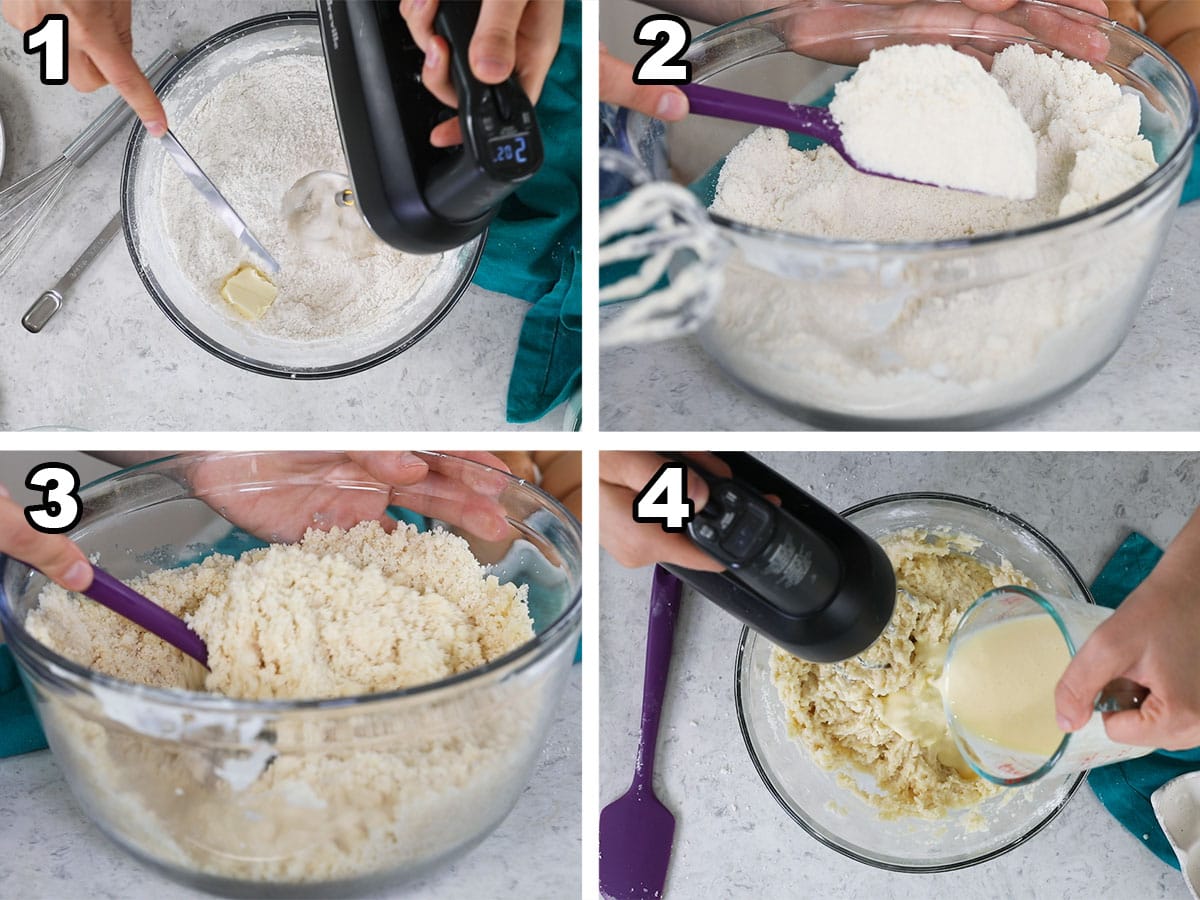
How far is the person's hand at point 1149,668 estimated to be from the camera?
531mm

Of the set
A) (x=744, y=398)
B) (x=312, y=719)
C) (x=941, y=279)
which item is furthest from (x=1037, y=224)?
(x=312, y=719)

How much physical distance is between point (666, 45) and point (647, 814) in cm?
51

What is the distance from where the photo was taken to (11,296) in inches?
27.3

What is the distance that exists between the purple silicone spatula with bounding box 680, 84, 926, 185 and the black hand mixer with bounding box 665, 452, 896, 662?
0.59 ft

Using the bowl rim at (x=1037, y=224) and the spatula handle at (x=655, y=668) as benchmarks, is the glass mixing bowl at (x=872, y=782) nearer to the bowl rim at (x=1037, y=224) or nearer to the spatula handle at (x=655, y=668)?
the spatula handle at (x=655, y=668)

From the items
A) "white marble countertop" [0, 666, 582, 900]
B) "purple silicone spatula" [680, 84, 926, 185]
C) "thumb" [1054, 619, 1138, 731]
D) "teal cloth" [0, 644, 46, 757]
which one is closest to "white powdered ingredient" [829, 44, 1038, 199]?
"purple silicone spatula" [680, 84, 926, 185]

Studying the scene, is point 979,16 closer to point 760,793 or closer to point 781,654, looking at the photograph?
point 781,654

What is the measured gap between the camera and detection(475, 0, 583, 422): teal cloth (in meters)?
0.62

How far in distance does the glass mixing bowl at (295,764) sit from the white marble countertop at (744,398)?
0.12 m

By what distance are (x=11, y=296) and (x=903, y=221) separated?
1.91 ft

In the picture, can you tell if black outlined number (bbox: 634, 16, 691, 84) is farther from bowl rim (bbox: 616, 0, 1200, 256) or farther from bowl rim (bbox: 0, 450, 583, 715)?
bowl rim (bbox: 0, 450, 583, 715)

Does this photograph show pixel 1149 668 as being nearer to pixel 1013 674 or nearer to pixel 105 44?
pixel 1013 674

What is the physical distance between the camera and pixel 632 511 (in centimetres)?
57

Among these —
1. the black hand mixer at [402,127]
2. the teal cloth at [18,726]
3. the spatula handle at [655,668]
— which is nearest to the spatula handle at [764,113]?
the black hand mixer at [402,127]
